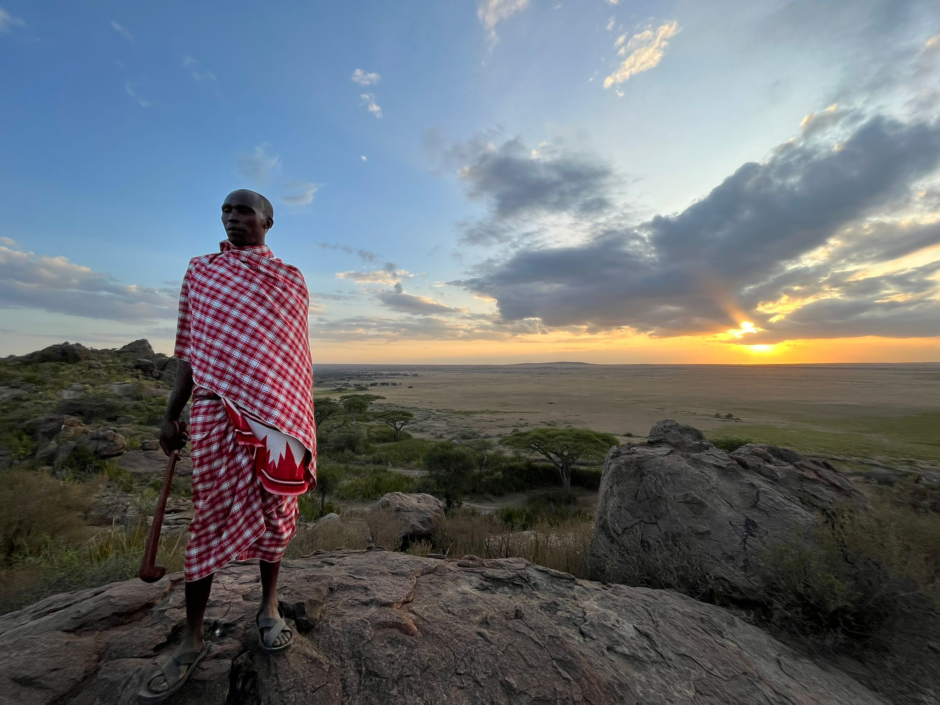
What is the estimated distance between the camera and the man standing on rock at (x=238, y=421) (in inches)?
77.4

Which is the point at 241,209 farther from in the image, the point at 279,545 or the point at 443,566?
the point at 443,566

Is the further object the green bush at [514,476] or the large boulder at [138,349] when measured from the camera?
the large boulder at [138,349]

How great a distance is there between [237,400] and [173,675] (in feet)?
4.13

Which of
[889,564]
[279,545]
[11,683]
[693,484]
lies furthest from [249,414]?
[889,564]

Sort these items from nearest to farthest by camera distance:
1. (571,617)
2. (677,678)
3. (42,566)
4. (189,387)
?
(189,387) → (677,678) → (571,617) → (42,566)

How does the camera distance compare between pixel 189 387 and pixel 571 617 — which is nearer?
pixel 189 387

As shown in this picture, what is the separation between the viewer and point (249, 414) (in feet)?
6.59

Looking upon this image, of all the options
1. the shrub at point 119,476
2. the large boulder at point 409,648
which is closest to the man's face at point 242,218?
the large boulder at point 409,648

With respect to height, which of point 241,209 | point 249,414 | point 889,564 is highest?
point 241,209

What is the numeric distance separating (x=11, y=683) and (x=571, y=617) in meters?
3.00

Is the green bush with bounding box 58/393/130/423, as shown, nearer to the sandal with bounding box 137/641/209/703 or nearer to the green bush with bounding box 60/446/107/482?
the green bush with bounding box 60/446/107/482

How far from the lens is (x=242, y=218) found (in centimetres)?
223

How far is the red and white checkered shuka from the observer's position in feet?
6.48

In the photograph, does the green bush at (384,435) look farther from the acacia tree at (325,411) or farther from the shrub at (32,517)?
the shrub at (32,517)
